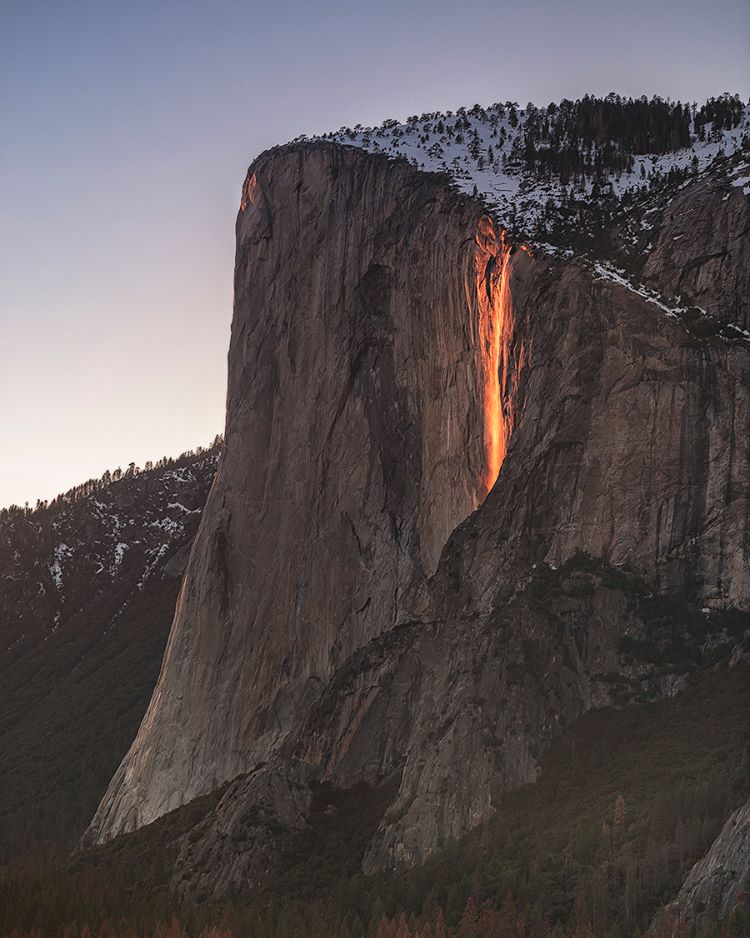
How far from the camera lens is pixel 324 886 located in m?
75.2

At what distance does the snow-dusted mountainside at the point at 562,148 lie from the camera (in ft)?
327

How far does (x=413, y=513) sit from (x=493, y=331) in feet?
42.1

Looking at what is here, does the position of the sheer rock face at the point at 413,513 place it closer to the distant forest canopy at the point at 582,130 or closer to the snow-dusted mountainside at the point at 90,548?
the distant forest canopy at the point at 582,130

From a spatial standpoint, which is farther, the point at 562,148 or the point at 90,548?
the point at 90,548

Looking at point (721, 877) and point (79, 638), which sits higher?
point (79, 638)

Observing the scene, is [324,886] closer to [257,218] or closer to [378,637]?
[378,637]

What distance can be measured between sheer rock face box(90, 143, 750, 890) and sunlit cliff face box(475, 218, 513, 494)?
0.75ft

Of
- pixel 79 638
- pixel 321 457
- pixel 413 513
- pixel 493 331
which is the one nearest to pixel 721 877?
pixel 413 513

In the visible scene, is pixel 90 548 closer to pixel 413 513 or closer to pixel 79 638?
pixel 79 638

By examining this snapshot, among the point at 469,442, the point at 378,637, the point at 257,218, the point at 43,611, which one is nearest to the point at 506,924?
the point at 378,637

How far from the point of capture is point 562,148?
112m

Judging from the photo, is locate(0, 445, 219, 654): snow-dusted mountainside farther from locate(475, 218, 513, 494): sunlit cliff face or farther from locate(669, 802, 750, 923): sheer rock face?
locate(669, 802, 750, 923): sheer rock face

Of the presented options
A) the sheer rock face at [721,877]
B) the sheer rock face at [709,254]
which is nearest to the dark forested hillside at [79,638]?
the sheer rock face at [709,254]

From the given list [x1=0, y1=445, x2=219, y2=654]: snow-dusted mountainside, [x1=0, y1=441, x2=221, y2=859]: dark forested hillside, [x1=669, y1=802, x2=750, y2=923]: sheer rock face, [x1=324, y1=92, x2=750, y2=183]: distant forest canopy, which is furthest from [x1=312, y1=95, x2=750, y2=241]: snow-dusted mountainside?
[x1=0, y1=445, x2=219, y2=654]: snow-dusted mountainside
